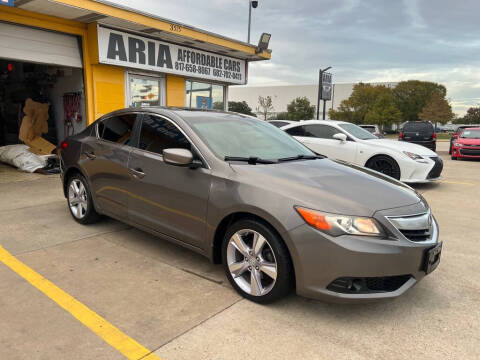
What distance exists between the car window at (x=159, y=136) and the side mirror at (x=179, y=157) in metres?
0.19

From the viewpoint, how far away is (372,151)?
8234 mm

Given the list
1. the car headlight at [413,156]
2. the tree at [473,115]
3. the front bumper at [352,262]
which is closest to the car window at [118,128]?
the front bumper at [352,262]

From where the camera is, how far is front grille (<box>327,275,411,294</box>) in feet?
8.58

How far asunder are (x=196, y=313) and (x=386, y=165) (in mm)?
6575

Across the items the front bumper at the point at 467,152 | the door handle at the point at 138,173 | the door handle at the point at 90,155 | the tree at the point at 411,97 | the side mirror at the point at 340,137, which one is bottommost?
the front bumper at the point at 467,152

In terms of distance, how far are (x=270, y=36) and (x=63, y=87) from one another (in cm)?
706

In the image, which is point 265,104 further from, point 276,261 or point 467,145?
point 276,261

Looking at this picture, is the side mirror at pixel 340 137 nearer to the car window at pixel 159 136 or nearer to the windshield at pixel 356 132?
the windshield at pixel 356 132

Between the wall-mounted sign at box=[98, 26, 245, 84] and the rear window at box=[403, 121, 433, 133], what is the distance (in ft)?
29.7

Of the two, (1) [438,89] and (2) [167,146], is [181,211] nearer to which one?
(2) [167,146]

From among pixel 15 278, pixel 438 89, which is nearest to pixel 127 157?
pixel 15 278

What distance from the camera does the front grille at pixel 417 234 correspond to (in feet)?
8.96

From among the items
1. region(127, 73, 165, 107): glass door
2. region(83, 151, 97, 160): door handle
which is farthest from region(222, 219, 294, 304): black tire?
region(127, 73, 165, 107): glass door

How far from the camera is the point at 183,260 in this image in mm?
3842
